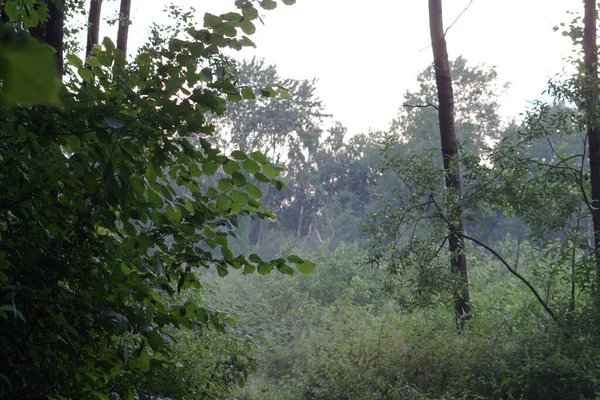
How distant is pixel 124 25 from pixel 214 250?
18.7 feet

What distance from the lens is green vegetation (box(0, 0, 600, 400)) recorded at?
1.84 metres

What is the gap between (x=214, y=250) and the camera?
7438 mm

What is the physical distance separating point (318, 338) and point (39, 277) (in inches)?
461

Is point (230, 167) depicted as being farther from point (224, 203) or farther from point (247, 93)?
point (247, 93)

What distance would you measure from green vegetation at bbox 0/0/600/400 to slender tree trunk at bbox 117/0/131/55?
0.10m

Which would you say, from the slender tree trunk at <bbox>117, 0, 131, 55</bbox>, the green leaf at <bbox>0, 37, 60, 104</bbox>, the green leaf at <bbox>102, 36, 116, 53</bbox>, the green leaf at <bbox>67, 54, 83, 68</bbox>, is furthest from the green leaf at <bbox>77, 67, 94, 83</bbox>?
the slender tree trunk at <bbox>117, 0, 131, 55</bbox>

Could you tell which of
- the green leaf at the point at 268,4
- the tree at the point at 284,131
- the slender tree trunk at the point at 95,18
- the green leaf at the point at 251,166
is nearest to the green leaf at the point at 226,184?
the green leaf at the point at 251,166

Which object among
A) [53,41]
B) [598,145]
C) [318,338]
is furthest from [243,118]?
[53,41]

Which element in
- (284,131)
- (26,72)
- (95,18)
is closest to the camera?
(26,72)

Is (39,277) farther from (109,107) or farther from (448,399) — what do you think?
(448,399)

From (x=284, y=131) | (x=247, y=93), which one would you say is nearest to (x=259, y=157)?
(x=247, y=93)

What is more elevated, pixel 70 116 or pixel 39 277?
pixel 70 116

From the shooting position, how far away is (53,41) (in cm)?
424

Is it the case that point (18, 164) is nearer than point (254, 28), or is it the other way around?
point (18, 164)
